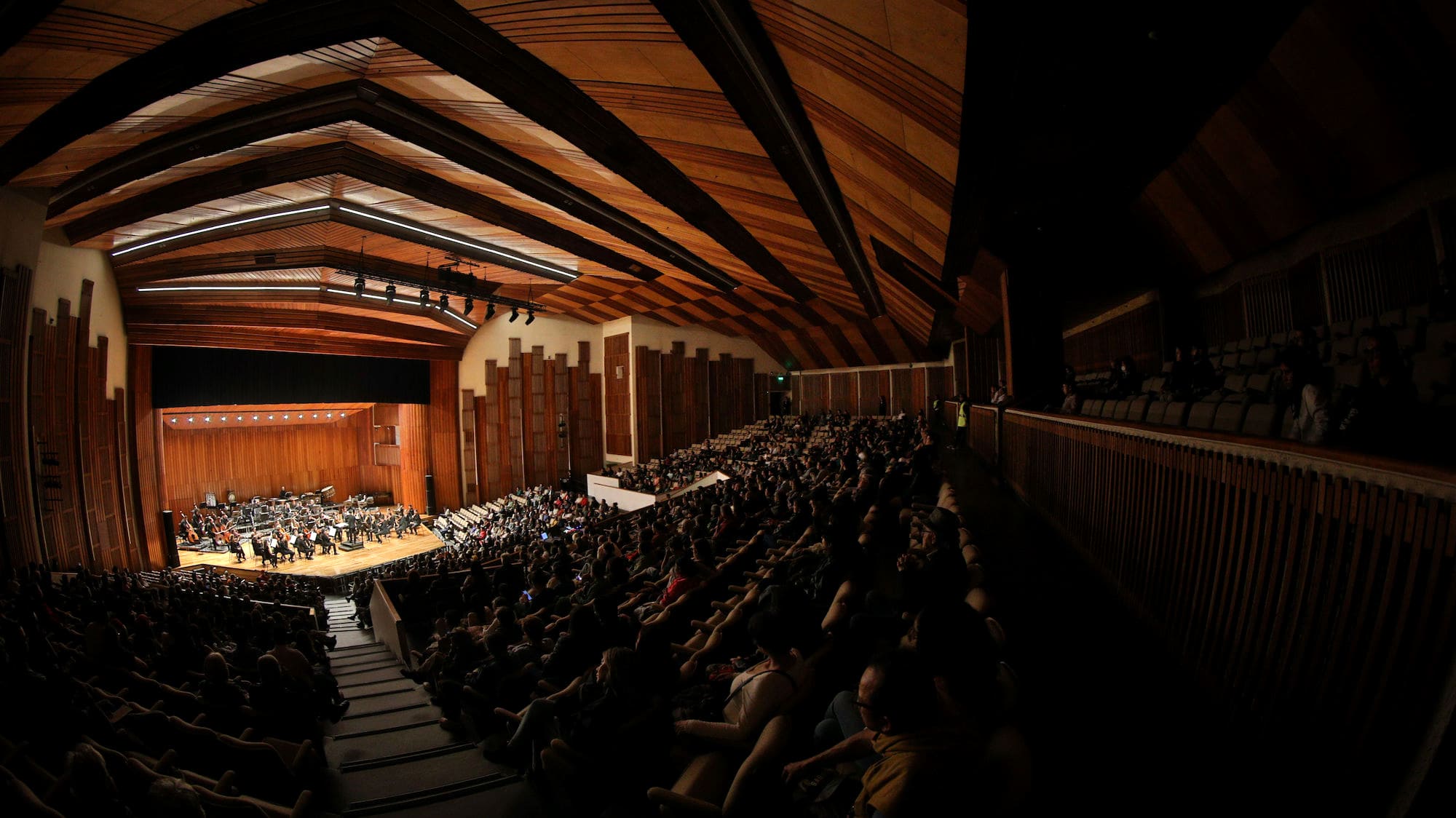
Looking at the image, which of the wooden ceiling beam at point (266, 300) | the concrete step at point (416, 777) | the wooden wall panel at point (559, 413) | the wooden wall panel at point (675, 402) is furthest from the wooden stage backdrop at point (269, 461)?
the concrete step at point (416, 777)

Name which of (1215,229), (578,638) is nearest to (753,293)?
(1215,229)

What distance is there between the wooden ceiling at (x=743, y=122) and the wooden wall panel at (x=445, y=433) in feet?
30.6

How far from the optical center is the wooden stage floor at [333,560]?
45.1ft

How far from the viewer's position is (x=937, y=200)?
14.3 ft

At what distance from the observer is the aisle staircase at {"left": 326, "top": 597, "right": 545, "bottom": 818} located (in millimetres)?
2607

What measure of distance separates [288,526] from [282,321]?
6696 mm

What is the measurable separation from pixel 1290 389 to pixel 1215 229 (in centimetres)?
422

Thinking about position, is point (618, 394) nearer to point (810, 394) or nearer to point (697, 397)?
point (697, 397)

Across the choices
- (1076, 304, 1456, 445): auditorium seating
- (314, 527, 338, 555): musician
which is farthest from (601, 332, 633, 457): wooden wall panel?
(1076, 304, 1456, 445): auditorium seating

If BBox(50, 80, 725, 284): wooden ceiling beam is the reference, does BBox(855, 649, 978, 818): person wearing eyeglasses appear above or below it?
below

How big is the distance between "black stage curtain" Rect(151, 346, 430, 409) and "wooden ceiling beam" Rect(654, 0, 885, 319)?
48.6 feet

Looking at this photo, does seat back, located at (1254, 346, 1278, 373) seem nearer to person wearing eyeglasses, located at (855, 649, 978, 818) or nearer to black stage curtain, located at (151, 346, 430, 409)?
person wearing eyeglasses, located at (855, 649, 978, 818)

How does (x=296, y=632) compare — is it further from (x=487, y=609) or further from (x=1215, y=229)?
(x=1215, y=229)

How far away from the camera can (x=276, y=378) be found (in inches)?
601
